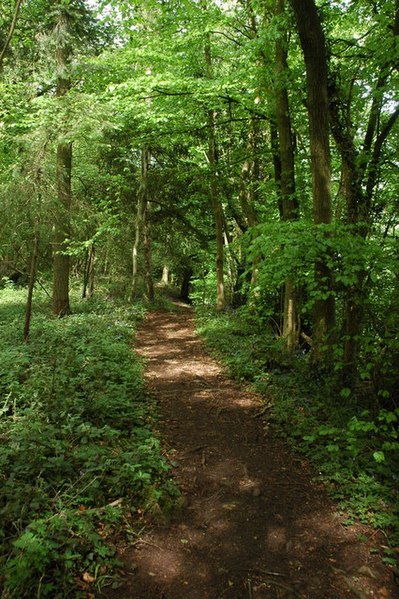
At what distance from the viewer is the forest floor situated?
3371 mm

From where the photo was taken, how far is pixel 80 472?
4.23 metres

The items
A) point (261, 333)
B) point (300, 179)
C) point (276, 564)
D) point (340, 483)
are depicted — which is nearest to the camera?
point (276, 564)

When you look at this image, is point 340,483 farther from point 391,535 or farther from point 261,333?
point 261,333

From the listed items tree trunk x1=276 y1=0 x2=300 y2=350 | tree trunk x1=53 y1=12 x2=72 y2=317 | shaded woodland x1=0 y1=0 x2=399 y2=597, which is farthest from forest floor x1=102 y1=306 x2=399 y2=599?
tree trunk x1=53 y1=12 x2=72 y2=317

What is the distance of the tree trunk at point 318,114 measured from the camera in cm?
616

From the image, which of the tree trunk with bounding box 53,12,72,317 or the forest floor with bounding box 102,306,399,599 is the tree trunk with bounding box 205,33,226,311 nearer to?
the tree trunk with bounding box 53,12,72,317

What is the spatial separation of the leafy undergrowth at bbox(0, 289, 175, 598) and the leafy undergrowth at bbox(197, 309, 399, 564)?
203 centimetres

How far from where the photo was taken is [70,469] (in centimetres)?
422

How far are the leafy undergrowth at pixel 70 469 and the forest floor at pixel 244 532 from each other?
11.9 inches

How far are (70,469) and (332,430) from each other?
313cm

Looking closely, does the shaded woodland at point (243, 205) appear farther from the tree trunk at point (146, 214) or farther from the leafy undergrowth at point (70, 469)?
the tree trunk at point (146, 214)

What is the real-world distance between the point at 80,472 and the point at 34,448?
1.92ft

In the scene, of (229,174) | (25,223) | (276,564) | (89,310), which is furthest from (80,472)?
(229,174)

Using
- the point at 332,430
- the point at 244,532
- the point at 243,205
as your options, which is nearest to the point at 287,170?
the point at 243,205
